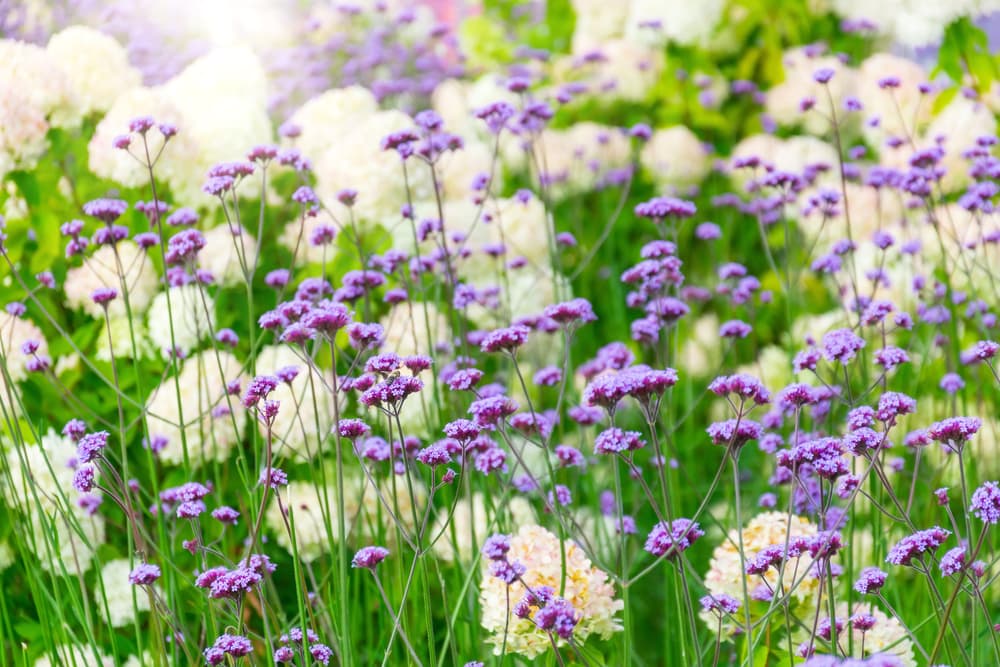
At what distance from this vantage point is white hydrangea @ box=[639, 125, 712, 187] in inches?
158

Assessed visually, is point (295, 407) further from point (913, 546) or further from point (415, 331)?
point (913, 546)

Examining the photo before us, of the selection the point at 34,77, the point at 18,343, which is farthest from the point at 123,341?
the point at 34,77

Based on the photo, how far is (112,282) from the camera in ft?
8.79

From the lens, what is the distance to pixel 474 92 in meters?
4.32

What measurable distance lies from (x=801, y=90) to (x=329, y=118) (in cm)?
172

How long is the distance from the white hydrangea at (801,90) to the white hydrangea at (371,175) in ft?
5.29

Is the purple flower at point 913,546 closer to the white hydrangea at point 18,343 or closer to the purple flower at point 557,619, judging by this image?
the purple flower at point 557,619

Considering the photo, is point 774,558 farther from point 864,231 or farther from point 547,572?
point 864,231

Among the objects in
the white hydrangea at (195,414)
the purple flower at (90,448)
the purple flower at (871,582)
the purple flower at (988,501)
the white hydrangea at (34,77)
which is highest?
the white hydrangea at (34,77)

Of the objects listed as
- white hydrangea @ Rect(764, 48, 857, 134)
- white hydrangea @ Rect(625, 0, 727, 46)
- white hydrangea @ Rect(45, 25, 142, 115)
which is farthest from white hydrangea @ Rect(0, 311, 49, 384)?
white hydrangea @ Rect(764, 48, 857, 134)

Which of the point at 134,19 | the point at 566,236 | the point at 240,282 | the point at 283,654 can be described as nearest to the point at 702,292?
the point at 566,236

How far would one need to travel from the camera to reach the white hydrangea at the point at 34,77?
8.59 feet

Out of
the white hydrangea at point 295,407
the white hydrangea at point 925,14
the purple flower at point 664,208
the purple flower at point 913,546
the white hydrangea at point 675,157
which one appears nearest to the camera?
the purple flower at point 913,546

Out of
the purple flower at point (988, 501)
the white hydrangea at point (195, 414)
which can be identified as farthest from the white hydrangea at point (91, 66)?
the purple flower at point (988, 501)
